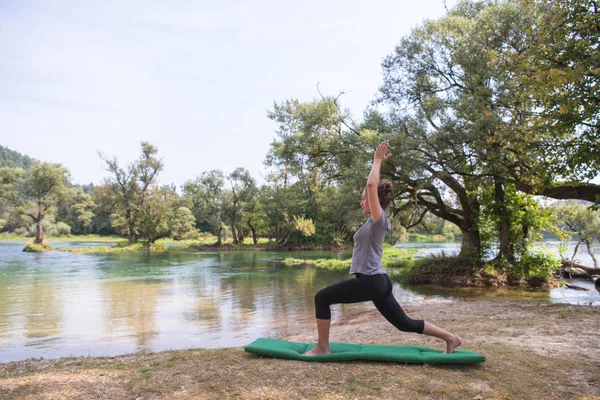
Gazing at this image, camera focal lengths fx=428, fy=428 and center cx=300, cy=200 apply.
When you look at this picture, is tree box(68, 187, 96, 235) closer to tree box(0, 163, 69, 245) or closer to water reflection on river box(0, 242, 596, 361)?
tree box(0, 163, 69, 245)

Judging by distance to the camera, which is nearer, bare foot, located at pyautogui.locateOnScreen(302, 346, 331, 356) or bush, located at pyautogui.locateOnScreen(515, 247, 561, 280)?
bare foot, located at pyautogui.locateOnScreen(302, 346, 331, 356)

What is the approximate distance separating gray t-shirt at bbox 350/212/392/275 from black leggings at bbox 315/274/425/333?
9cm

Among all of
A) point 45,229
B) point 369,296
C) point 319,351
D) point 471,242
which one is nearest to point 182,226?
point 45,229

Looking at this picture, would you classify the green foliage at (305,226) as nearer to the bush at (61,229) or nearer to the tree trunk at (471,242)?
the tree trunk at (471,242)

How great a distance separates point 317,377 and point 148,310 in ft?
36.5

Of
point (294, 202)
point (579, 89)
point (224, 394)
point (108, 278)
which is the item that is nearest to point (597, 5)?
point (579, 89)

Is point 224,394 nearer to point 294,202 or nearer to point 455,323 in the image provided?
point 455,323

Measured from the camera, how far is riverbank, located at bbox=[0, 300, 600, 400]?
4.29 meters

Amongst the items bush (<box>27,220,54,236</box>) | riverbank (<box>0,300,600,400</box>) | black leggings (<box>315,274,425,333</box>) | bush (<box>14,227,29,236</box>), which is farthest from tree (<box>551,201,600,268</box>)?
bush (<box>14,227,29,236</box>)

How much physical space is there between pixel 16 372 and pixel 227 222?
57.5m

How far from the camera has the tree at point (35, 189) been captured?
52000 millimetres

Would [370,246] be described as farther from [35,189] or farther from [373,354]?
[35,189]

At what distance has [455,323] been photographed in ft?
30.1

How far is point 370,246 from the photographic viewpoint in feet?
16.1
